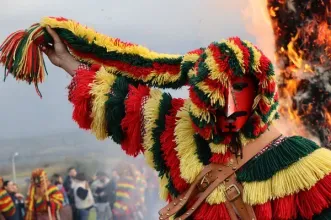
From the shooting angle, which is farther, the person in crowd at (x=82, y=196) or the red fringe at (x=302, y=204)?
the person in crowd at (x=82, y=196)

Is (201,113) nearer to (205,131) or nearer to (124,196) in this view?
(205,131)

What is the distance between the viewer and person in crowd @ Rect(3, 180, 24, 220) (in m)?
3.80

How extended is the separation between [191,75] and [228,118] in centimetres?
17

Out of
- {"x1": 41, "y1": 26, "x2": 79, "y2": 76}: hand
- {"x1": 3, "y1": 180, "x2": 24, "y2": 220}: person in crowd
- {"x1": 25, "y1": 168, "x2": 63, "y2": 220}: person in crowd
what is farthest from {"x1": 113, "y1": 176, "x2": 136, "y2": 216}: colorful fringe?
{"x1": 41, "y1": 26, "x2": 79, "y2": 76}: hand

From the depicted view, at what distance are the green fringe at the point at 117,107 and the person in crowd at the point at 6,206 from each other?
216cm

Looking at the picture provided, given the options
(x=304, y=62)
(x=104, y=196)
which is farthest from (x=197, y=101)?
(x=304, y=62)

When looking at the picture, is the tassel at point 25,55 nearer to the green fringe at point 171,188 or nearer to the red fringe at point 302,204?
the green fringe at point 171,188

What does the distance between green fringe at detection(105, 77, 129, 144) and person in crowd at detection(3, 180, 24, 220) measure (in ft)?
6.99

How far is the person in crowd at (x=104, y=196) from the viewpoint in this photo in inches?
163

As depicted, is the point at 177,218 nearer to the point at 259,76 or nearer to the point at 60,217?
the point at 259,76

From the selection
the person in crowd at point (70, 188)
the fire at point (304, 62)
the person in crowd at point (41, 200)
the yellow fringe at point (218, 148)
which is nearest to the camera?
the yellow fringe at point (218, 148)

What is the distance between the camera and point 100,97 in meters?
1.86

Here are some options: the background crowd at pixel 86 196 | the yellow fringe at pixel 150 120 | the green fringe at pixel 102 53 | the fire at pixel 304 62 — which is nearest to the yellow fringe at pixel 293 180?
the yellow fringe at pixel 150 120

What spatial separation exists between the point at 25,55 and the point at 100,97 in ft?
1.00
